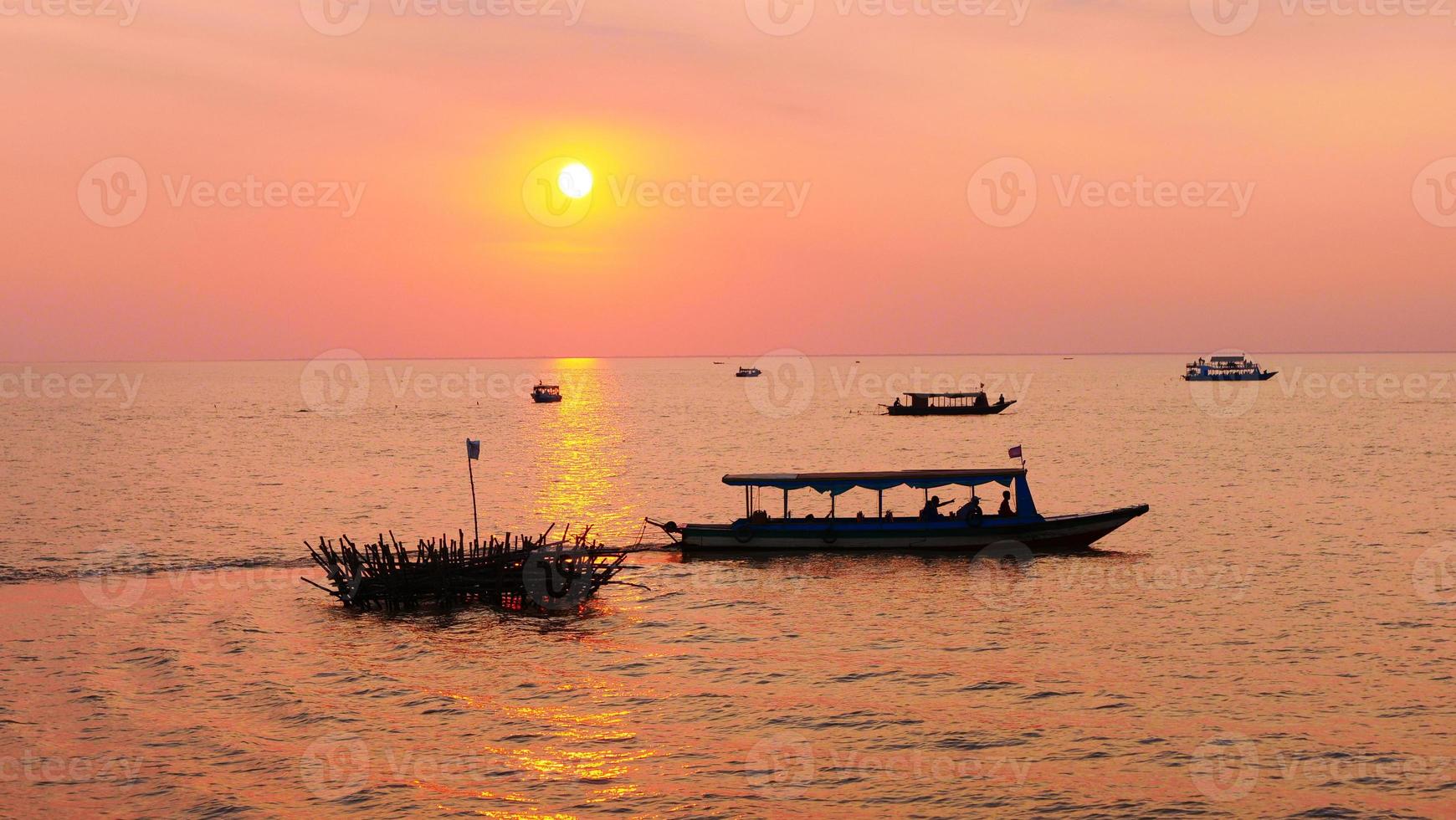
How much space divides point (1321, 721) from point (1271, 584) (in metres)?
17.5

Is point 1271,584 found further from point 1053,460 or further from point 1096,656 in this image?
point 1053,460

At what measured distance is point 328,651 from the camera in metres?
34.0
